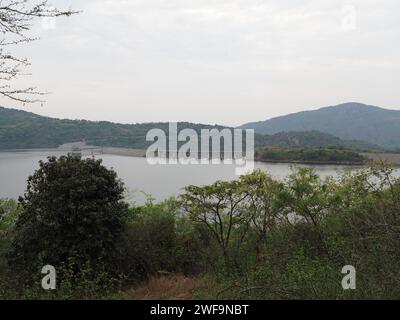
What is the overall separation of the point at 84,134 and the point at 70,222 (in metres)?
68.2

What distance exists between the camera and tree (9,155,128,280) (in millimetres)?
10117

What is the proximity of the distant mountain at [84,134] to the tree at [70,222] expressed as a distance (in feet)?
186

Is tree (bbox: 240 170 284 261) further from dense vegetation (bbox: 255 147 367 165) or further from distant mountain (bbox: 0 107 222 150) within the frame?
distant mountain (bbox: 0 107 222 150)

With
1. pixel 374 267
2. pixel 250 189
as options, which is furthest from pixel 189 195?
pixel 374 267

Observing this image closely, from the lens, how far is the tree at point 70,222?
1012cm

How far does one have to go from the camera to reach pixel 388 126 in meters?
197

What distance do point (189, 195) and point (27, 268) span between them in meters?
4.27

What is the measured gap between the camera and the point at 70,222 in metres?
10.2

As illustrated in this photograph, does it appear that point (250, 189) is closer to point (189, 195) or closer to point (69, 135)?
point (189, 195)

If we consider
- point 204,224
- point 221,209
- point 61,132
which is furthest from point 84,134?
point 221,209

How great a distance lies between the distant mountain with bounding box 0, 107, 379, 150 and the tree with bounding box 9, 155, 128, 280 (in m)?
56.7

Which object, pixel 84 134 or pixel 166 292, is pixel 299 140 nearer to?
pixel 84 134

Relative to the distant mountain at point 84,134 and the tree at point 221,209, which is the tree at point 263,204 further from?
the distant mountain at point 84,134

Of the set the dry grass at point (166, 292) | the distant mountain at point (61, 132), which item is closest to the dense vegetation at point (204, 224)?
the dry grass at point (166, 292)
